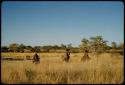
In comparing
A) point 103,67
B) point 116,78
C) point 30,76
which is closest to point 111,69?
point 103,67

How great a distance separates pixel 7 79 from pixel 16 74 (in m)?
0.72

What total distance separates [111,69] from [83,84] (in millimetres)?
1635

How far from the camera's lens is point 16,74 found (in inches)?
317

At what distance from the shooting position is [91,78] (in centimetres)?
766

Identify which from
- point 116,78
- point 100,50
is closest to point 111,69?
point 116,78

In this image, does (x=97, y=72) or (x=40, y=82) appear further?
(x=97, y=72)

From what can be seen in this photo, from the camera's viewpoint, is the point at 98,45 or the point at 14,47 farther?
the point at 14,47

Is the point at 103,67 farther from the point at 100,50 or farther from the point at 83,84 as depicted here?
the point at 100,50

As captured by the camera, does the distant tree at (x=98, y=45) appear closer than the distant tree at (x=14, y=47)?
Yes

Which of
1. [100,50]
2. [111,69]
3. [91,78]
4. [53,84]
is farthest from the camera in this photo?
[100,50]

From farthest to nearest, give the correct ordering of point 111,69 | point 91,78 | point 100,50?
point 100,50 < point 111,69 < point 91,78

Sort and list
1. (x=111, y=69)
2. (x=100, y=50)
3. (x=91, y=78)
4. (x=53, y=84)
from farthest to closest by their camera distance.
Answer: (x=100, y=50) < (x=111, y=69) < (x=91, y=78) < (x=53, y=84)

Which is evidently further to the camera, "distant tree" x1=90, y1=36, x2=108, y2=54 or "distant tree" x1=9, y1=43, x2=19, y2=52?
"distant tree" x1=9, y1=43, x2=19, y2=52

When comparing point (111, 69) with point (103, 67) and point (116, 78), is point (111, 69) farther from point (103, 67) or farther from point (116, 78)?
point (116, 78)
